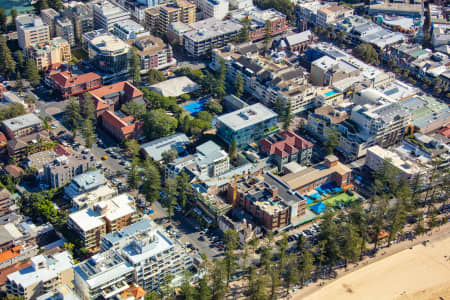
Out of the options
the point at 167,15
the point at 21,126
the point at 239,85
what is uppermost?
the point at 167,15

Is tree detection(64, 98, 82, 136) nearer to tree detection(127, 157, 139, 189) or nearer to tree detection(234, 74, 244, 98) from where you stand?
tree detection(127, 157, 139, 189)

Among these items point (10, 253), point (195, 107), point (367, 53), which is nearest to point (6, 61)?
point (195, 107)

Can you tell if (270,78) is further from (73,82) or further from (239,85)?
(73,82)

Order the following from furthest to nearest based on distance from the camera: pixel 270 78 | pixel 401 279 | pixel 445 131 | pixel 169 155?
pixel 270 78
pixel 445 131
pixel 169 155
pixel 401 279

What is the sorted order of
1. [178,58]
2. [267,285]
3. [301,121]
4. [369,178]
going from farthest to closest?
[178,58] → [301,121] → [369,178] → [267,285]

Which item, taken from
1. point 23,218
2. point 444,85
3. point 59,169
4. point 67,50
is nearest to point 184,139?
point 59,169

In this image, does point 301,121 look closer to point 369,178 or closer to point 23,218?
point 369,178
